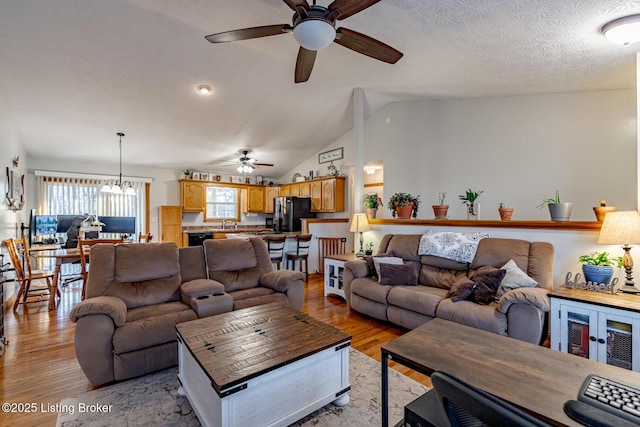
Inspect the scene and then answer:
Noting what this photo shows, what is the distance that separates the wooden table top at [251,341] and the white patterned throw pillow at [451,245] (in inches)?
73.9

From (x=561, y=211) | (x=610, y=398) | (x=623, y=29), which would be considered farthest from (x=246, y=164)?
(x=610, y=398)

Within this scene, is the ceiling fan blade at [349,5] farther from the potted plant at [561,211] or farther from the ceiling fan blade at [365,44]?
the potted plant at [561,211]

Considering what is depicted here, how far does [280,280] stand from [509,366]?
2.25 meters

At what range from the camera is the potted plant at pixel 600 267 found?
2.42 meters

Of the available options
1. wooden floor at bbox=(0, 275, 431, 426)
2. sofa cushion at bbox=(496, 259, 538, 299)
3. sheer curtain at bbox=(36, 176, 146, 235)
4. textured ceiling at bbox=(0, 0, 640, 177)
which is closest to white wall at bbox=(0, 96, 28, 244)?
textured ceiling at bbox=(0, 0, 640, 177)

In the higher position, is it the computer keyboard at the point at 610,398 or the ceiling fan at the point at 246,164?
the ceiling fan at the point at 246,164

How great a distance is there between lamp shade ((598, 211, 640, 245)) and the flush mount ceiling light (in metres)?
1.32

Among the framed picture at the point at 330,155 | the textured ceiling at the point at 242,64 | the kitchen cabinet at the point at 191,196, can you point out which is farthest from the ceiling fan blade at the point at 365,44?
the kitchen cabinet at the point at 191,196

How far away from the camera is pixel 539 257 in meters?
2.76

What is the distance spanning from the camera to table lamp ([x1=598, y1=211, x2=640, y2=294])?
2260mm

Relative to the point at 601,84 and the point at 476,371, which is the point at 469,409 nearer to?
the point at 476,371

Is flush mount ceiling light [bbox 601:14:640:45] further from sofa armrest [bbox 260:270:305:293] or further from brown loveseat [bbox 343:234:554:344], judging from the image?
sofa armrest [bbox 260:270:305:293]

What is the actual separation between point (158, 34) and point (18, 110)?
8.92 ft

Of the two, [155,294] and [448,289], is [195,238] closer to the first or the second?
[155,294]
